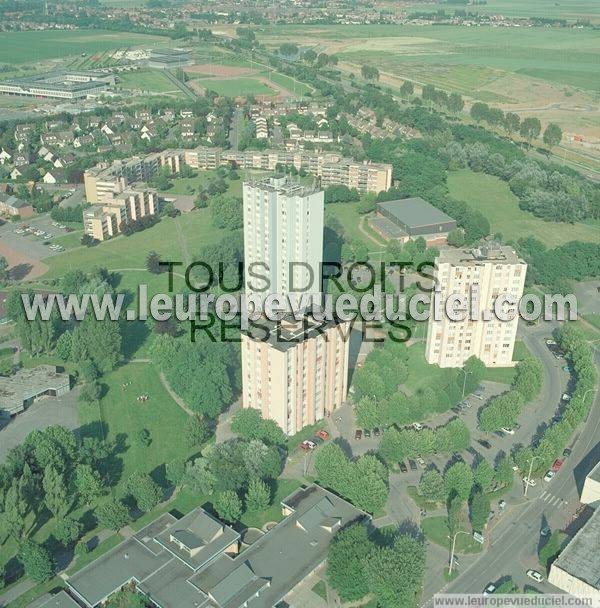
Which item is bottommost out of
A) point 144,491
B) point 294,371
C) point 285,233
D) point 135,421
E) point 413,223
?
point 135,421

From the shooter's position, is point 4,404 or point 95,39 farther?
point 95,39

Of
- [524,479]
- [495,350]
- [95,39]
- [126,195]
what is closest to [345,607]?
[524,479]

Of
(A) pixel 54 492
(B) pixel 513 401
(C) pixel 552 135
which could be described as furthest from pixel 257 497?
(C) pixel 552 135

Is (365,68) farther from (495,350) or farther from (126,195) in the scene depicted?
(495,350)

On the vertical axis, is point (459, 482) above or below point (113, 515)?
above

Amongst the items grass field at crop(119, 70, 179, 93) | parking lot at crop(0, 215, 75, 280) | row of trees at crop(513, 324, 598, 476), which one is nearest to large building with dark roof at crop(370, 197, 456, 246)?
row of trees at crop(513, 324, 598, 476)

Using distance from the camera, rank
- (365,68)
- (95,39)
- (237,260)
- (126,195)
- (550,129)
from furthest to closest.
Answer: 1. (95,39)
2. (365,68)
3. (550,129)
4. (126,195)
5. (237,260)

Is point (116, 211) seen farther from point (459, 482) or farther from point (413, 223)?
point (459, 482)
